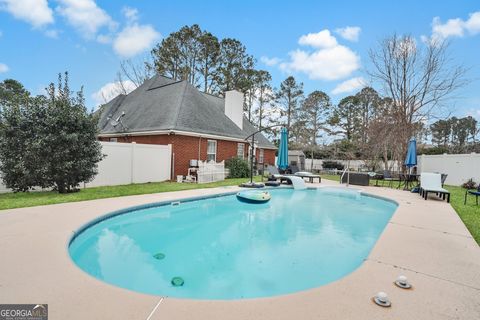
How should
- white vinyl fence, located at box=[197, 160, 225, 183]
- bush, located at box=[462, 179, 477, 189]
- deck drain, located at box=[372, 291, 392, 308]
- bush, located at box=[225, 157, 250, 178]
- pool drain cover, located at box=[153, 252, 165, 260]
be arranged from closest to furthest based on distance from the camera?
deck drain, located at box=[372, 291, 392, 308] → pool drain cover, located at box=[153, 252, 165, 260] → white vinyl fence, located at box=[197, 160, 225, 183] → bush, located at box=[462, 179, 477, 189] → bush, located at box=[225, 157, 250, 178]

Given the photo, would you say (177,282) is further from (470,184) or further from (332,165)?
(332,165)

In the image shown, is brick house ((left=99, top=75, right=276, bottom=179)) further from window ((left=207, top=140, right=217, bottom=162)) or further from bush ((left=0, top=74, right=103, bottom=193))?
bush ((left=0, top=74, right=103, bottom=193))

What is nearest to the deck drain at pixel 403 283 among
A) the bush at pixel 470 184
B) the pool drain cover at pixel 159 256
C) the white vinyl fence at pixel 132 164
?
the pool drain cover at pixel 159 256

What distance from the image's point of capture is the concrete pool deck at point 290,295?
8.38ft

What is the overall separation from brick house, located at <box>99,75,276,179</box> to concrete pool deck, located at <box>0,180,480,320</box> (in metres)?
10.0

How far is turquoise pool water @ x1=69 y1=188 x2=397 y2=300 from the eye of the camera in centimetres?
413

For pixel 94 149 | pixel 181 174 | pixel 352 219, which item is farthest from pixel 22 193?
pixel 352 219

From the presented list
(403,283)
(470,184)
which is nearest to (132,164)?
(403,283)

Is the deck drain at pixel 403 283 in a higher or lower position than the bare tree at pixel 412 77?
Answer: lower

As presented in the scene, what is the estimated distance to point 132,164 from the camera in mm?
12766

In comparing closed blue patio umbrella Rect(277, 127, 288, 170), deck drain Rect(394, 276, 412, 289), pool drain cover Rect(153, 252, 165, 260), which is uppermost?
closed blue patio umbrella Rect(277, 127, 288, 170)

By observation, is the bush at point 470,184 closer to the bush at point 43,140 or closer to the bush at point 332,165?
the bush at point 332,165

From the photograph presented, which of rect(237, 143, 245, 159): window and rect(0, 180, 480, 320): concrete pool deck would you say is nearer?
rect(0, 180, 480, 320): concrete pool deck

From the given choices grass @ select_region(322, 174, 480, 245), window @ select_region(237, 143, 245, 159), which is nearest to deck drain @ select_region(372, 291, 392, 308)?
grass @ select_region(322, 174, 480, 245)
